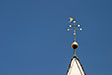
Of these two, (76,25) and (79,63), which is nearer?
(79,63)

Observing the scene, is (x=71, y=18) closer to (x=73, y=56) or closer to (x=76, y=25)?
(x=76, y=25)

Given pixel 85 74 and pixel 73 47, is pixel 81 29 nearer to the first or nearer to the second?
pixel 73 47

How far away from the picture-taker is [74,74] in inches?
579

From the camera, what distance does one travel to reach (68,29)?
1650cm

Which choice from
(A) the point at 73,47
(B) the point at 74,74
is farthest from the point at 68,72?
(A) the point at 73,47

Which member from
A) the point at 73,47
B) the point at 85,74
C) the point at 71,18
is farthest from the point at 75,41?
the point at 85,74

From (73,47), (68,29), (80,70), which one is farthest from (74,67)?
(68,29)

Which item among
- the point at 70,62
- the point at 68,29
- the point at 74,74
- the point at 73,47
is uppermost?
the point at 68,29

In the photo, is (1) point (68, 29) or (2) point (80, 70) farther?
(1) point (68, 29)

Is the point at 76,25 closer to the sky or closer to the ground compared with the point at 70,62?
closer to the sky

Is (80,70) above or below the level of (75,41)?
below

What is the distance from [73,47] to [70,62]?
1225 mm

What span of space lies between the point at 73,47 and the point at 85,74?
220 centimetres

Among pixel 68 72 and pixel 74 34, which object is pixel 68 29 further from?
pixel 68 72
